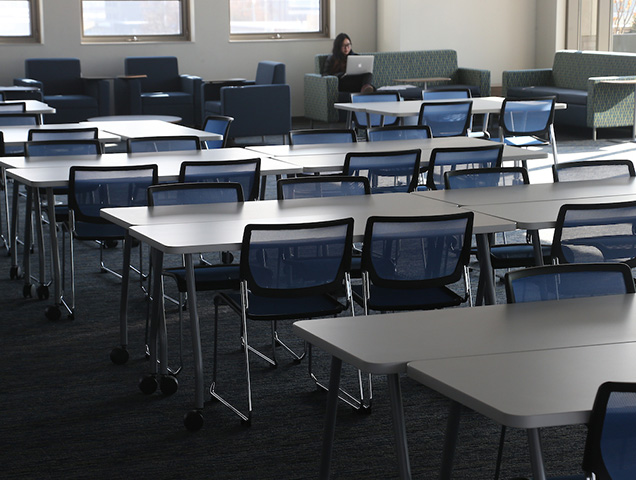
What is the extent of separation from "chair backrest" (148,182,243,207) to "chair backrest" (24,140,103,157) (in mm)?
2018

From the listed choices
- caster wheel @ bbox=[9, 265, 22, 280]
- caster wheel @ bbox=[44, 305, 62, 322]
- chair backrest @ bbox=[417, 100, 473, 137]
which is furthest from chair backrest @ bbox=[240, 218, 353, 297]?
chair backrest @ bbox=[417, 100, 473, 137]

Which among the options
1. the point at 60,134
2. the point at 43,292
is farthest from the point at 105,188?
the point at 60,134

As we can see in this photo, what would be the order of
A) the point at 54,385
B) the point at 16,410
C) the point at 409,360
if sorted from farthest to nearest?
the point at 54,385 < the point at 16,410 < the point at 409,360

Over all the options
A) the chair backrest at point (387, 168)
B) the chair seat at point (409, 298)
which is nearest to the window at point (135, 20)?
the chair backrest at point (387, 168)

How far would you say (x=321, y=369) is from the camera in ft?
15.8

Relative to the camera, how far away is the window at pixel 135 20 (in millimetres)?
14719

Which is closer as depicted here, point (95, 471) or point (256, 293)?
point (95, 471)

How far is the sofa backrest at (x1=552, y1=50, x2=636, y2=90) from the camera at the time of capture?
44.5 ft

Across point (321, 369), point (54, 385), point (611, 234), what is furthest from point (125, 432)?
point (611, 234)

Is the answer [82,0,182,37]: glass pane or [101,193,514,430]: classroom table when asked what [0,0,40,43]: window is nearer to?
[82,0,182,37]: glass pane

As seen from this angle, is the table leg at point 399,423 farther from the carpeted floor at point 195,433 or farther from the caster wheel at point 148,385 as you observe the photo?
the caster wheel at point 148,385

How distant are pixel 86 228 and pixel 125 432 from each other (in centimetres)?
203

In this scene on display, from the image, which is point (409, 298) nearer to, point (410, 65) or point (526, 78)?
point (526, 78)

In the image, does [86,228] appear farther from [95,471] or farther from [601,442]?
[601,442]
